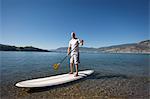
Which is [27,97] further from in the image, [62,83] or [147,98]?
[147,98]

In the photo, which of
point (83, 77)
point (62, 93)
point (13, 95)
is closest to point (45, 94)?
point (62, 93)

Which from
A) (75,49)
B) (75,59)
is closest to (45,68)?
(75,59)

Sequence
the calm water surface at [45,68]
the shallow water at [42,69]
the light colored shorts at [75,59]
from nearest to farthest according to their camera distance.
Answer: the light colored shorts at [75,59]
the shallow water at [42,69]
the calm water surface at [45,68]

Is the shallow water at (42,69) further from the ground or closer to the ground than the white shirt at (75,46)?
closer to the ground

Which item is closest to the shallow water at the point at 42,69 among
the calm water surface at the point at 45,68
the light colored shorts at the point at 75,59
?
the calm water surface at the point at 45,68

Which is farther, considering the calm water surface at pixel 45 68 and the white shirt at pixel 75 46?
the calm water surface at pixel 45 68

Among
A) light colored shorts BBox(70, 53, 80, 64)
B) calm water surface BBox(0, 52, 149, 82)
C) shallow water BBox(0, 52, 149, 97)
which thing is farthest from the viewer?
calm water surface BBox(0, 52, 149, 82)

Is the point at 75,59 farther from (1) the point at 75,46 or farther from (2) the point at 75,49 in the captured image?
(1) the point at 75,46

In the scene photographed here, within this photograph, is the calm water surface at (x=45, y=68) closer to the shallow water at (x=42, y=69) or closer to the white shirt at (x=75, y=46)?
the shallow water at (x=42, y=69)

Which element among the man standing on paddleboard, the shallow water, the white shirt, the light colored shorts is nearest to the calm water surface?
the shallow water

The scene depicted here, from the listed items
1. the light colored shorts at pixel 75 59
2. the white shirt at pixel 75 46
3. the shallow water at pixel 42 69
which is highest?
the white shirt at pixel 75 46

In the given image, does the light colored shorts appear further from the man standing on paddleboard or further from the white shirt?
the white shirt

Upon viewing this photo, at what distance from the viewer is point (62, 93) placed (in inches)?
279

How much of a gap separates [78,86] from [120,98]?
96.6 inches
